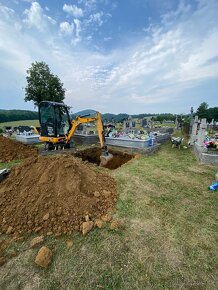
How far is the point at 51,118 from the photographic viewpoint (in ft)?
26.7

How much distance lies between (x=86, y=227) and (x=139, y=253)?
103 cm

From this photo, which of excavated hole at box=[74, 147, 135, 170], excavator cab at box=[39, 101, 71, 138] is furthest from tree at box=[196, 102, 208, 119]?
excavator cab at box=[39, 101, 71, 138]

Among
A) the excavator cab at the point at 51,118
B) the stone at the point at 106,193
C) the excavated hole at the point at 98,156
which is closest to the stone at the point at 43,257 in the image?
the stone at the point at 106,193

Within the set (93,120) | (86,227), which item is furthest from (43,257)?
(93,120)

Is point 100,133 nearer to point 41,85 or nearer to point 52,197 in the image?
point 52,197

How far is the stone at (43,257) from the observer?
2274 millimetres

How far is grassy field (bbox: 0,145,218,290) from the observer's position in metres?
2.05

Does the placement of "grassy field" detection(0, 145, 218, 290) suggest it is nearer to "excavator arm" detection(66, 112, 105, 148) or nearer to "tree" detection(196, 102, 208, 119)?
"excavator arm" detection(66, 112, 105, 148)

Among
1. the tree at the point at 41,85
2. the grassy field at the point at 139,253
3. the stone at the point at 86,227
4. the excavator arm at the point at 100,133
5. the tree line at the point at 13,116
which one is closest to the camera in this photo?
the grassy field at the point at 139,253

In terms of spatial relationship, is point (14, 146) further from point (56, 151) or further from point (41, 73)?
point (41, 73)

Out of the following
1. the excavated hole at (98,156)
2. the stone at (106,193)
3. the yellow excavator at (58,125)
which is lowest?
the excavated hole at (98,156)

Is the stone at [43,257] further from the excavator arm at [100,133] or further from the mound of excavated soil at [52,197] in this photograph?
the excavator arm at [100,133]

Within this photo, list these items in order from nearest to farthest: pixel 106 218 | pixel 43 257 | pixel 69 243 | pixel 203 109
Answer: pixel 43 257
pixel 69 243
pixel 106 218
pixel 203 109

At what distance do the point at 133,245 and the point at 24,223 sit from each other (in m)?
2.15
